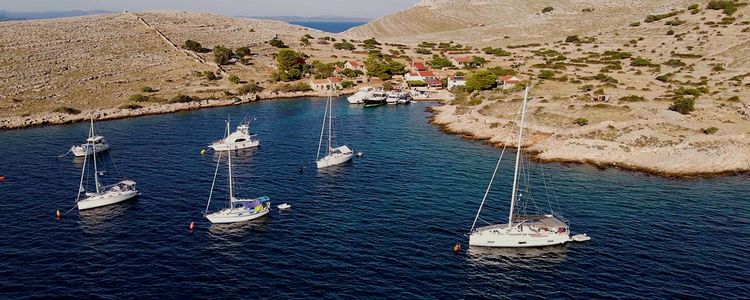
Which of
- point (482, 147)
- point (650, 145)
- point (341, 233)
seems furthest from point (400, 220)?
point (650, 145)

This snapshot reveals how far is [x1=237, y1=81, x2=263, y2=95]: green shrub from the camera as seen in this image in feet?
516

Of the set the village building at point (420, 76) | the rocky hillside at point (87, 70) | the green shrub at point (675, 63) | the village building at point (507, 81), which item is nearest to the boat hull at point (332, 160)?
the rocky hillside at point (87, 70)

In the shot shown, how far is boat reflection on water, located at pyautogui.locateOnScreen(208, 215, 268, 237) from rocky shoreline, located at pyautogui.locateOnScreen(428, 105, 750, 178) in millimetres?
40607

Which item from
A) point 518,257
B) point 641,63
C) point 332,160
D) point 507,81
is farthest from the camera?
point 641,63

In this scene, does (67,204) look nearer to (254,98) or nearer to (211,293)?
(211,293)

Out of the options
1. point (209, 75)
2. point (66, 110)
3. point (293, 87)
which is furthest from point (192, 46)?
point (66, 110)

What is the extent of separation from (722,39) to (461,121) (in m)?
124

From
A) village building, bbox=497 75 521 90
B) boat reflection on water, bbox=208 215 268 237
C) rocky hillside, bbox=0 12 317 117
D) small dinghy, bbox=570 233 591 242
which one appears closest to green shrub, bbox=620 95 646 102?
village building, bbox=497 75 521 90

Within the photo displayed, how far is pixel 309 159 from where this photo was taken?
93125 mm

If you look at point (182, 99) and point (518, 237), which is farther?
point (182, 99)

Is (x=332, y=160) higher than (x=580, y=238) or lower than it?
higher

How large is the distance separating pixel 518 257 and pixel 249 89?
118 metres

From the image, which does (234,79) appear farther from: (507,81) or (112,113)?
(507,81)

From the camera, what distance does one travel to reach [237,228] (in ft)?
209
